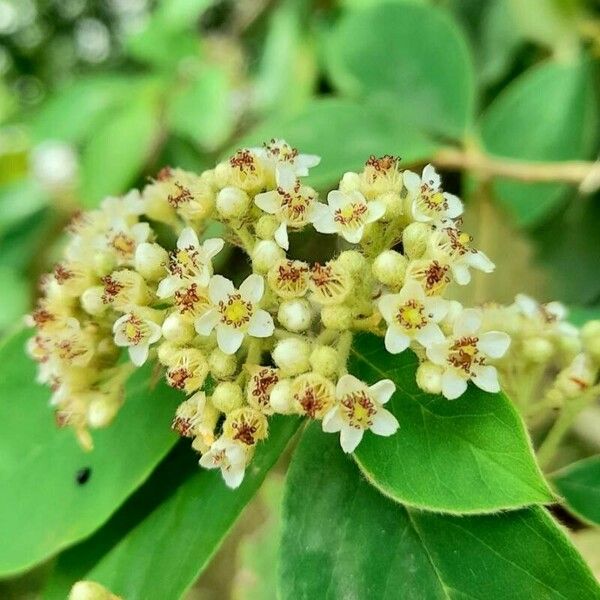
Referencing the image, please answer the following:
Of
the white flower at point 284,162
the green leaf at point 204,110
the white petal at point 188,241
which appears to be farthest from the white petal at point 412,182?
the green leaf at point 204,110

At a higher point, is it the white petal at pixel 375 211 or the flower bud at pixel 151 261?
the white petal at pixel 375 211

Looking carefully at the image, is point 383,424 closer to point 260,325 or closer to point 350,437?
point 350,437

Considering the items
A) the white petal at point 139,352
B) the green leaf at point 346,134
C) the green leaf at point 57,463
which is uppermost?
the white petal at point 139,352

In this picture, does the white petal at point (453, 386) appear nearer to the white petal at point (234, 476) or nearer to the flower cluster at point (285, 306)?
the flower cluster at point (285, 306)

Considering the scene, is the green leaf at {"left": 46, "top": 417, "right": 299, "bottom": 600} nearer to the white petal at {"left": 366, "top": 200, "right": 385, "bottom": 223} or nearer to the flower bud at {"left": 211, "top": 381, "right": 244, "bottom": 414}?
the flower bud at {"left": 211, "top": 381, "right": 244, "bottom": 414}

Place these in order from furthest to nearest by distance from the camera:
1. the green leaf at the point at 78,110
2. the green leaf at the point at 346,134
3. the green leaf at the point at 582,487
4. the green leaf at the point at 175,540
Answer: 1. the green leaf at the point at 78,110
2. the green leaf at the point at 346,134
3. the green leaf at the point at 582,487
4. the green leaf at the point at 175,540

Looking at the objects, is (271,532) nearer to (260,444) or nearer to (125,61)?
(260,444)

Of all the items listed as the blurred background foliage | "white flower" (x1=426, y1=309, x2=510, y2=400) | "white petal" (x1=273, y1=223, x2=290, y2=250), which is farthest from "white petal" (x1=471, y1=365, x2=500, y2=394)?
the blurred background foliage
